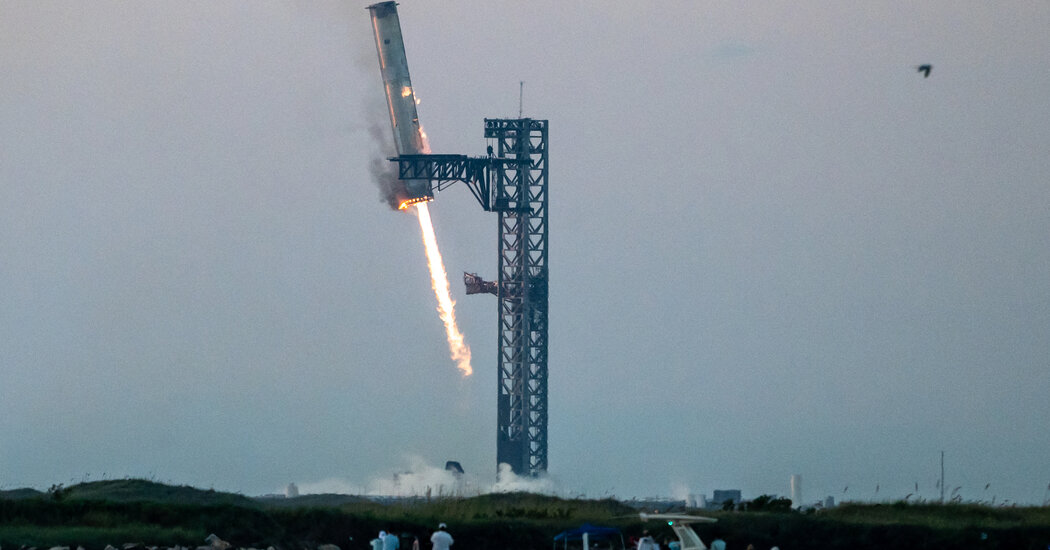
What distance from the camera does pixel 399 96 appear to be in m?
92.1

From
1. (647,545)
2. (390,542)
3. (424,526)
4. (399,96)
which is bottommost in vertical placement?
(647,545)

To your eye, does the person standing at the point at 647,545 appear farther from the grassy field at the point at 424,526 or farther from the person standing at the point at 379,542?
the person standing at the point at 379,542

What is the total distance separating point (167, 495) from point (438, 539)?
21042mm

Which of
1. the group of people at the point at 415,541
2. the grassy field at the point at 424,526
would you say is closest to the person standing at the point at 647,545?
the group of people at the point at 415,541

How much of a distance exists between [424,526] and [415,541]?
14.5ft

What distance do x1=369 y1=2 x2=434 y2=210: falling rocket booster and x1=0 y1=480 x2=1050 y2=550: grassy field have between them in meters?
33.2

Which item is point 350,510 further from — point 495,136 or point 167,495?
point 495,136

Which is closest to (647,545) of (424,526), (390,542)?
(390,542)

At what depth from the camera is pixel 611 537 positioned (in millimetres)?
57094

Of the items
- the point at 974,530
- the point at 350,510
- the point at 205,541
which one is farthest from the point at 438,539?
the point at 974,530

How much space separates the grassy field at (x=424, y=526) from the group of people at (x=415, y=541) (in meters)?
2.58

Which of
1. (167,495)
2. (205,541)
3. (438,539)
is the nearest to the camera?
(438,539)

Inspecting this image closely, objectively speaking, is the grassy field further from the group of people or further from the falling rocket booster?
the falling rocket booster

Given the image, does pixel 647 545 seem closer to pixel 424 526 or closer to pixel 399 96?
pixel 424 526
